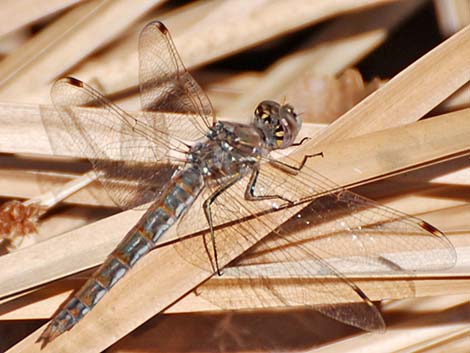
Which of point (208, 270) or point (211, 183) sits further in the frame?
point (211, 183)

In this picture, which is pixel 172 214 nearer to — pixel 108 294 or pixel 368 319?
pixel 108 294

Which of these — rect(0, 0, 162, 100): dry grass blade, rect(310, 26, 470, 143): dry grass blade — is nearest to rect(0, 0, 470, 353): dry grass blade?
rect(310, 26, 470, 143): dry grass blade

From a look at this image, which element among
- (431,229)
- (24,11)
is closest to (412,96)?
(431,229)

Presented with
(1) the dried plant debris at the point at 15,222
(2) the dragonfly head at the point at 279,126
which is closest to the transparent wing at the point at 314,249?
(2) the dragonfly head at the point at 279,126

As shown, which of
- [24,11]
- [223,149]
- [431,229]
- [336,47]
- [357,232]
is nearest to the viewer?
[431,229]

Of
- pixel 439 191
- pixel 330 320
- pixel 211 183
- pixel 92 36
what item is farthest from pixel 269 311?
pixel 92 36

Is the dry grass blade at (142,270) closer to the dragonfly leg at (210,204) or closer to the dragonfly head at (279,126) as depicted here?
the dragonfly leg at (210,204)

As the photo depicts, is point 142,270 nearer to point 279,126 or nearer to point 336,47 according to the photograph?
point 279,126
